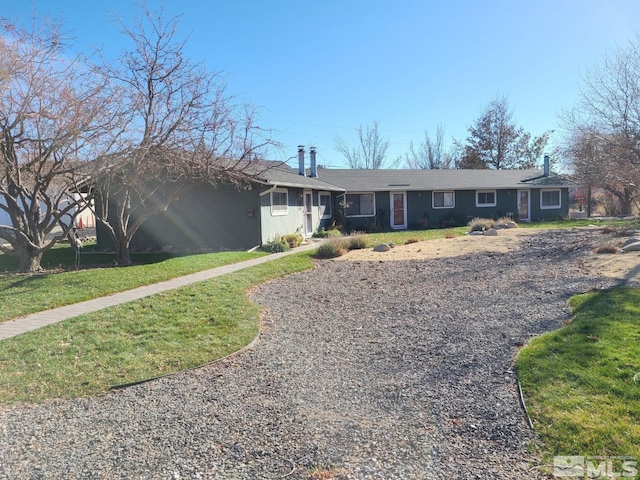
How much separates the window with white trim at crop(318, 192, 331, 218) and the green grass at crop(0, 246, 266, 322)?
10765 mm

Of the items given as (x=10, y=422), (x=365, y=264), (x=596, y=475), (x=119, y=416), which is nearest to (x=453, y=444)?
(x=596, y=475)

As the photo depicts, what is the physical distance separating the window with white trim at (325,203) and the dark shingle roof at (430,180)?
44.8 inches

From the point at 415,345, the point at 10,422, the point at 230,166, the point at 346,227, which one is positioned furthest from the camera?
the point at 346,227

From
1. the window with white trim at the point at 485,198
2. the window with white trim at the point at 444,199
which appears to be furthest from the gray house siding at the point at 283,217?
the window with white trim at the point at 485,198

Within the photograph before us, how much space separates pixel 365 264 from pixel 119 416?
9218 millimetres

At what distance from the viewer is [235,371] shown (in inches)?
187

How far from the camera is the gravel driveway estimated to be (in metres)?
2.99

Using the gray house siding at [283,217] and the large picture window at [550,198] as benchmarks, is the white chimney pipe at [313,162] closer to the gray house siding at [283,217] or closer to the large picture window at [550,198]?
the gray house siding at [283,217]

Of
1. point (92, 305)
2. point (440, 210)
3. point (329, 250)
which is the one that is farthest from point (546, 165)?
point (92, 305)

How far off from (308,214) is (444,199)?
9743 millimetres

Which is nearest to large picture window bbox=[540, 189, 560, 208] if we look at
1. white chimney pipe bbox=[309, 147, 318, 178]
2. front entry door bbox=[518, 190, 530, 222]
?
front entry door bbox=[518, 190, 530, 222]

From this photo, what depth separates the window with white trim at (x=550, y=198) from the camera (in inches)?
1145

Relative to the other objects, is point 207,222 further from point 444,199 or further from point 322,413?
point 444,199

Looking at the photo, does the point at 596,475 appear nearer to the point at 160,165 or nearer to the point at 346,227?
the point at 160,165
